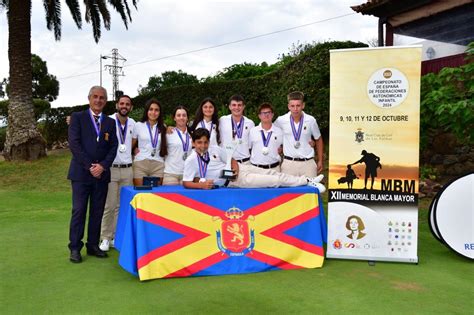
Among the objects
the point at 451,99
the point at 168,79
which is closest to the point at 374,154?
the point at 451,99

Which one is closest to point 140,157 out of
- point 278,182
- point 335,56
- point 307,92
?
point 278,182

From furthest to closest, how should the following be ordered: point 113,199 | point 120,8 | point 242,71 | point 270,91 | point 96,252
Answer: point 242,71, point 120,8, point 270,91, point 113,199, point 96,252

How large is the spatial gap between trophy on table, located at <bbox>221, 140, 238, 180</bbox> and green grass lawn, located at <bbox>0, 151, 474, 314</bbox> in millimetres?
973

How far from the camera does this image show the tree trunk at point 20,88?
41.9 ft

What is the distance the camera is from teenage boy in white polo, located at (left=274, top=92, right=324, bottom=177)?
5176 mm

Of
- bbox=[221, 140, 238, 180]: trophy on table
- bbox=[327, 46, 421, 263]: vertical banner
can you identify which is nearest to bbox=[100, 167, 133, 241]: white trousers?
bbox=[221, 140, 238, 180]: trophy on table

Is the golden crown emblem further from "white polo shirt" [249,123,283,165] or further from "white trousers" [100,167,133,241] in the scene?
"white trousers" [100,167,133,241]

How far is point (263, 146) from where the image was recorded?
203 inches

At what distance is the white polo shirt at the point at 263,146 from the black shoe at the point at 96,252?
1.92m

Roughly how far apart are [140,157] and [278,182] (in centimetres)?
161

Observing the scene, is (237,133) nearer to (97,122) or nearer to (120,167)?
(120,167)

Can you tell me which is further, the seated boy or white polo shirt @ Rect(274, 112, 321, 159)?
white polo shirt @ Rect(274, 112, 321, 159)

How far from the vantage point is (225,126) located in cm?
535

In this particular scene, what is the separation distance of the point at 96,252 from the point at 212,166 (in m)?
1.54
